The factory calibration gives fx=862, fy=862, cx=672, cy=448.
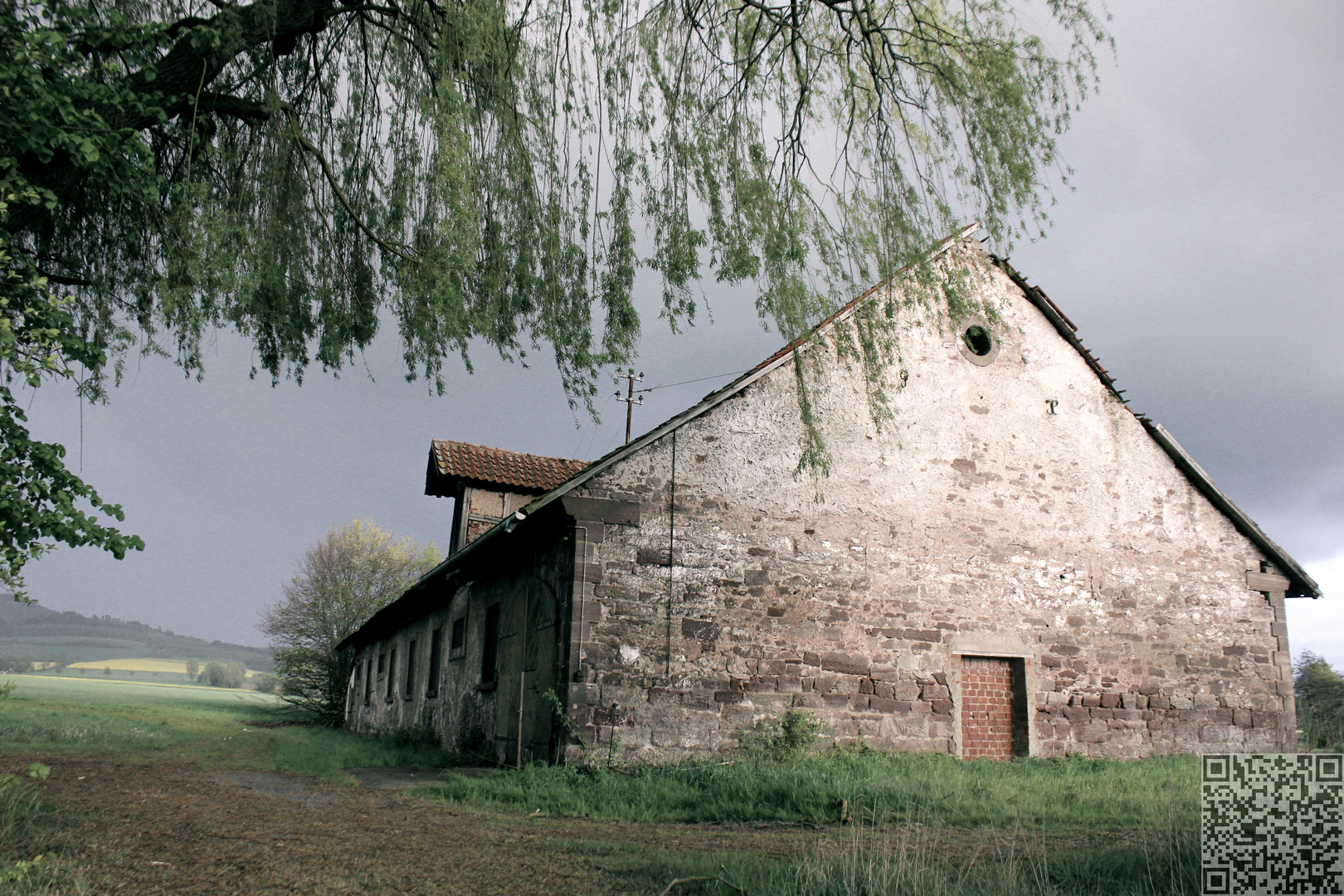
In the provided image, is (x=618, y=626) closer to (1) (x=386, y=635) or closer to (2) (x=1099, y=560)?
(2) (x=1099, y=560)

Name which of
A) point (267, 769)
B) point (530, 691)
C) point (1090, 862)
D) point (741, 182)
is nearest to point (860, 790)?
point (1090, 862)

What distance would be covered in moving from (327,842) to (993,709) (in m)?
8.22

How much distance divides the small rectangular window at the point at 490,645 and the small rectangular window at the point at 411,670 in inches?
207

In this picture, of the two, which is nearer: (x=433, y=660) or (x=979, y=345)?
(x=979, y=345)

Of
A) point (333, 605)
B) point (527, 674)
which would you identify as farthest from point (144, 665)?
point (527, 674)

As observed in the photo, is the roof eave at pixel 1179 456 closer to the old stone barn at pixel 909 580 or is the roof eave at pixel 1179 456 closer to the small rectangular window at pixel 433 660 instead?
the old stone barn at pixel 909 580

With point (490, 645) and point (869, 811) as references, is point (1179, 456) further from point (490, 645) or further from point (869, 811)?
point (490, 645)

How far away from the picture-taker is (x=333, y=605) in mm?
33156

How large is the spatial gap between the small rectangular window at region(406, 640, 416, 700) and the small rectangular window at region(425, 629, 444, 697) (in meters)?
1.53

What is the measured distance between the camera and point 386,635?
21.1 metres

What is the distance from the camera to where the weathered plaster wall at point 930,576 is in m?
9.58

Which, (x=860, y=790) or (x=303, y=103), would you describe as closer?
(x=303, y=103)

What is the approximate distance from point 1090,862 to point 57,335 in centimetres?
618

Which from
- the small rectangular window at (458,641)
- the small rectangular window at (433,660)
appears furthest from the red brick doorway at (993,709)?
the small rectangular window at (433,660)
